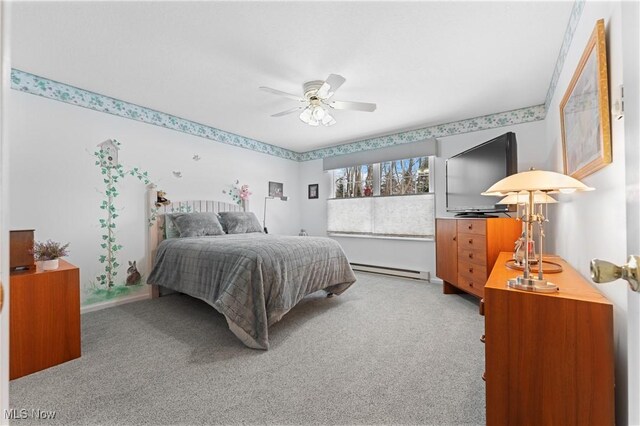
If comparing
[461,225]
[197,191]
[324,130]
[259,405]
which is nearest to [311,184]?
[324,130]

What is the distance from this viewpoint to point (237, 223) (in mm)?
3832

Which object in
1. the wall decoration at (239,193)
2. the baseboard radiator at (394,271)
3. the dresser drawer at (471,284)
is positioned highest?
the wall decoration at (239,193)

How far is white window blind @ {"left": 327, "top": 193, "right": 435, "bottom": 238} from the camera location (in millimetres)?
4125

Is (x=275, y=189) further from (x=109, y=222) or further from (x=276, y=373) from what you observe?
(x=276, y=373)

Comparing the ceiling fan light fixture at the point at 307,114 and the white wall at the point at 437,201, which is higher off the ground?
the ceiling fan light fixture at the point at 307,114

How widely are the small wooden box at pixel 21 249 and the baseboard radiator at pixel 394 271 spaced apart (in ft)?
12.8

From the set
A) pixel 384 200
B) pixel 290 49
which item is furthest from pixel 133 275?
pixel 384 200

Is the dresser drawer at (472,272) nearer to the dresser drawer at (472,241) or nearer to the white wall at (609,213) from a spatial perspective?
the dresser drawer at (472,241)

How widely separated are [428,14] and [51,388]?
320 cm

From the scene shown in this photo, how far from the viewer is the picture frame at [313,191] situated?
17.6ft

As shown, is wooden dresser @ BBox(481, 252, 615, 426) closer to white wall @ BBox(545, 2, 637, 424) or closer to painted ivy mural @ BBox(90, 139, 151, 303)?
white wall @ BBox(545, 2, 637, 424)

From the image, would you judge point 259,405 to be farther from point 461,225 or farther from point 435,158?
point 435,158

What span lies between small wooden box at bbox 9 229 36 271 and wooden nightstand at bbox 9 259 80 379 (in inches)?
2.4

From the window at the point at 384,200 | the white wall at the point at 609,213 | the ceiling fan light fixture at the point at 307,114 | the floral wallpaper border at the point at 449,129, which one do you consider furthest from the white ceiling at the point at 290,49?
the window at the point at 384,200
